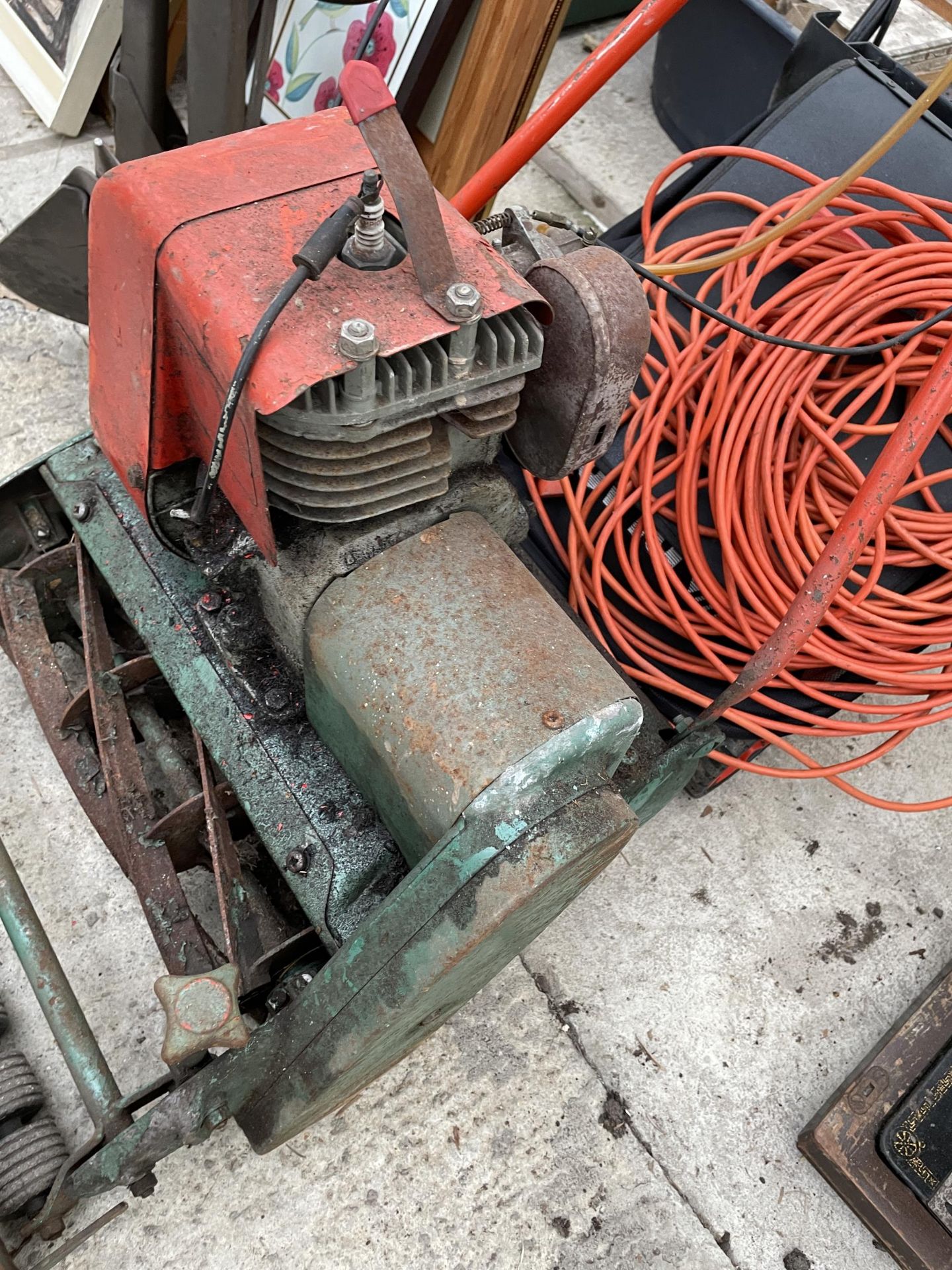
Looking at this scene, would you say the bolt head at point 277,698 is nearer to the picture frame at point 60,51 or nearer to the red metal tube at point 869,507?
the red metal tube at point 869,507

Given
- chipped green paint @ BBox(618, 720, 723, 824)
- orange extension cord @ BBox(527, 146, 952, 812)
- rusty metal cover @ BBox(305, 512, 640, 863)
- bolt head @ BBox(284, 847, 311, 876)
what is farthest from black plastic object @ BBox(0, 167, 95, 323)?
chipped green paint @ BBox(618, 720, 723, 824)

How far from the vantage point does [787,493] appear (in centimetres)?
181

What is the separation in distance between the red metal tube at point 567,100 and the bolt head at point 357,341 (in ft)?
2.95

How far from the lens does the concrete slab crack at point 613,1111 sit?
1.66 meters

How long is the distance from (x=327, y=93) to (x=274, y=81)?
214 millimetres

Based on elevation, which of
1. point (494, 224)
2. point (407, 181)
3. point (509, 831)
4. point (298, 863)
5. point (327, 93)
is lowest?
point (298, 863)

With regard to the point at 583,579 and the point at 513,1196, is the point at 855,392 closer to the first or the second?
the point at 583,579

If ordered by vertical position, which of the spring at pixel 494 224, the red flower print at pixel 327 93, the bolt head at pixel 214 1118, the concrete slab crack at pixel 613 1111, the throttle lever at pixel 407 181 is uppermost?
the throttle lever at pixel 407 181

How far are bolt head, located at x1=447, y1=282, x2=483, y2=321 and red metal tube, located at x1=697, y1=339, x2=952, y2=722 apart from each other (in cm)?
58

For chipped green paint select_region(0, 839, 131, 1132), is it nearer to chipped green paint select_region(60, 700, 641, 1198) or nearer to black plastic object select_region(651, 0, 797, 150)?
chipped green paint select_region(60, 700, 641, 1198)

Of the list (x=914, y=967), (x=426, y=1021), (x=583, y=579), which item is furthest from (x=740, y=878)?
(x=426, y=1021)

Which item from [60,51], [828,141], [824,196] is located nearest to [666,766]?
[824,196]

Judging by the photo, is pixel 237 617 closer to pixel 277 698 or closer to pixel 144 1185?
pixel 277 698

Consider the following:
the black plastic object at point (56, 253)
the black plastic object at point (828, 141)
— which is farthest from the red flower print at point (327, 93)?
the black plastic object at point (828, 141)
